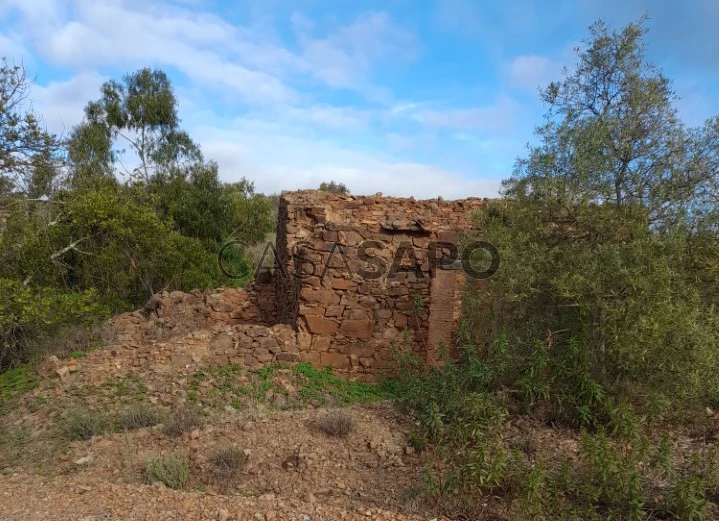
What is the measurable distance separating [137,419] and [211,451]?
64.4 inches

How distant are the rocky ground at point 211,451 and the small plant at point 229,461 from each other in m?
0.04

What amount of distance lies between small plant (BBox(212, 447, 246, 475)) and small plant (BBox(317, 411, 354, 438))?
89 cm

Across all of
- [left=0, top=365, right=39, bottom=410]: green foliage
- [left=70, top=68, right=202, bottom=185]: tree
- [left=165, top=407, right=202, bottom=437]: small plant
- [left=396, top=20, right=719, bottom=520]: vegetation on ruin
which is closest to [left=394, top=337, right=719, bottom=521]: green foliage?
[left=396, top=20, right=719, bottom=520]: vegetation on ruin

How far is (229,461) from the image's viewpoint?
4496mm

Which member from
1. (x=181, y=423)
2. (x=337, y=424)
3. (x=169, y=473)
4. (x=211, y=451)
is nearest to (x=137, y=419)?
(x=181, y=423)

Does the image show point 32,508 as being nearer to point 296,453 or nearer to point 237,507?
point 237,507

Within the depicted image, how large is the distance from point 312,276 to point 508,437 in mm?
4333

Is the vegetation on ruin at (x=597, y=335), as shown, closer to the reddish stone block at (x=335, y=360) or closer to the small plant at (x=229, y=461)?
the small plant at (x=229, y=461)

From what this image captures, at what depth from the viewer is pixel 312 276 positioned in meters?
8.21

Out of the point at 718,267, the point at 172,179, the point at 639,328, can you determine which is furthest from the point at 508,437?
the point at 172,179

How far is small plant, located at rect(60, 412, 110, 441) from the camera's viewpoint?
5.73 metres

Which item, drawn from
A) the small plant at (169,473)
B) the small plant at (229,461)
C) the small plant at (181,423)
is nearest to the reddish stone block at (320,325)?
the small plant at (181,423)

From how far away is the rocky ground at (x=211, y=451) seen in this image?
12.0ft

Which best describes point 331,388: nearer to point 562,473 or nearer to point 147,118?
point 562,473
